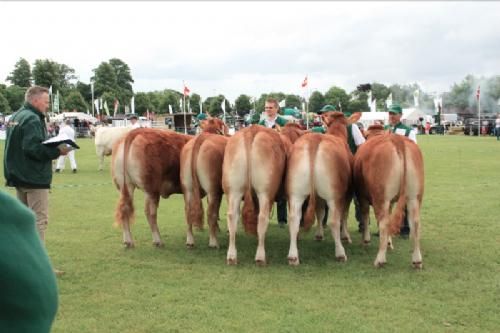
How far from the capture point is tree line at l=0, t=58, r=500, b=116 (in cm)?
8294

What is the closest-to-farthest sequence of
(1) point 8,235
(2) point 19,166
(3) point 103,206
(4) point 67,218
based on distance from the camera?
(1) point 8,235 → (2) point 19,166 → (4) point 67,218 → (3) point 103,206

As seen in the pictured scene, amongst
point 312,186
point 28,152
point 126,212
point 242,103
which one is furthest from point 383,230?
point 242,103

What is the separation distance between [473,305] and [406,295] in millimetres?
677

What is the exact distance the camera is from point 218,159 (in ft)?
24.9

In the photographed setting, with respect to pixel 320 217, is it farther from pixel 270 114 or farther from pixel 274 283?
pixel 274 283

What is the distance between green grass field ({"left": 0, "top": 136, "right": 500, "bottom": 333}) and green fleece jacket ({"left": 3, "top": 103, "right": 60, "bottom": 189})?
129 centimetres

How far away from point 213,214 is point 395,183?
2.76m

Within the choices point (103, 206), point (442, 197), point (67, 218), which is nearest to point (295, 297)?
point (67, 218)

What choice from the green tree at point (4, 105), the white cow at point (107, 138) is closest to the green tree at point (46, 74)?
the green tree at point (4, 105)

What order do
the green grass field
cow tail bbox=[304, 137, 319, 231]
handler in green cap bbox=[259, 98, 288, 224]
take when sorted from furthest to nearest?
1. handler in green cap bbox=[259, 98, 288, 224]
2. cow tail bbox=[304, 137, 319, 231]
3. the green grass field

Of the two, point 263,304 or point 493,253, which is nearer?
point 263,304

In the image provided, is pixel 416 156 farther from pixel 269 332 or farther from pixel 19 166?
pixel 19 166

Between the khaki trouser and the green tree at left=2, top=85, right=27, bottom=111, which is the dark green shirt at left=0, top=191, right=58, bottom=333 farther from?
the green tree at left=2, top=85, right=27, bottom=111

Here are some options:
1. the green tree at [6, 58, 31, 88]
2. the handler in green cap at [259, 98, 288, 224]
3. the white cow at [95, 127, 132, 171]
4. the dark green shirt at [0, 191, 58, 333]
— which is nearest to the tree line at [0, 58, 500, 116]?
the green tree at [6, 58, 31, 88]
